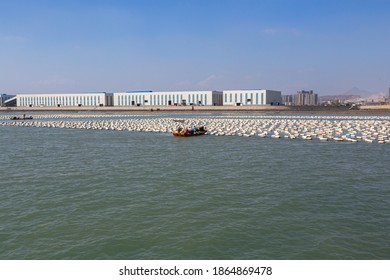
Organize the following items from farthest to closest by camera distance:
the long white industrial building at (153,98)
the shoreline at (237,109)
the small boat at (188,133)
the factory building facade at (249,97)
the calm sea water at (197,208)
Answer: the long white industrial building at (153,98) → the factory building facade at (249,97) → the shoreline at (237,109) → the small boat at (188,133) → the calm sea water at (197,208)

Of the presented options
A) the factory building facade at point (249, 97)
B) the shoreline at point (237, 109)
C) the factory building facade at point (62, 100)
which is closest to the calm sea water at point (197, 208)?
the shoreline at point (237, 109)

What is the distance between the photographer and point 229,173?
21.1 m

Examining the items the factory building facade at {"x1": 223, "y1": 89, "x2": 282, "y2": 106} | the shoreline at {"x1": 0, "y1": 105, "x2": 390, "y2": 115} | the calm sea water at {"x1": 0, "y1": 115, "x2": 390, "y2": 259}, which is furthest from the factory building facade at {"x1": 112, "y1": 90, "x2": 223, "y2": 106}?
the calm sea water at {"x1": 0, "y1": 115, "x2": 390, "y2": 259}

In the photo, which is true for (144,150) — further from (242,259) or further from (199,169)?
(242,259)

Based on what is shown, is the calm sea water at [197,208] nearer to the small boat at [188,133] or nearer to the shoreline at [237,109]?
the small boat at [188,133]

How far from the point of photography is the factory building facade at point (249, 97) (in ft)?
477

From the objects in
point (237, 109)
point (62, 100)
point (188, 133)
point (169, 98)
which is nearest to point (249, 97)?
point (237, 109)

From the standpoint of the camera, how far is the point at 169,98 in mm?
158250

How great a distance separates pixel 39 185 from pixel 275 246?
13.4m

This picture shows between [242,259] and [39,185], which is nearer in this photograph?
[242,259]

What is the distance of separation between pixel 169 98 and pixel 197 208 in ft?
479

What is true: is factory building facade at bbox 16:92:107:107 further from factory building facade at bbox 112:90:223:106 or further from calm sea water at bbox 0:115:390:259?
calm sea water at bbox 0:115:390:259

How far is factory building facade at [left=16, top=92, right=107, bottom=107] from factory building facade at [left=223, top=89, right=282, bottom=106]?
6076cm
